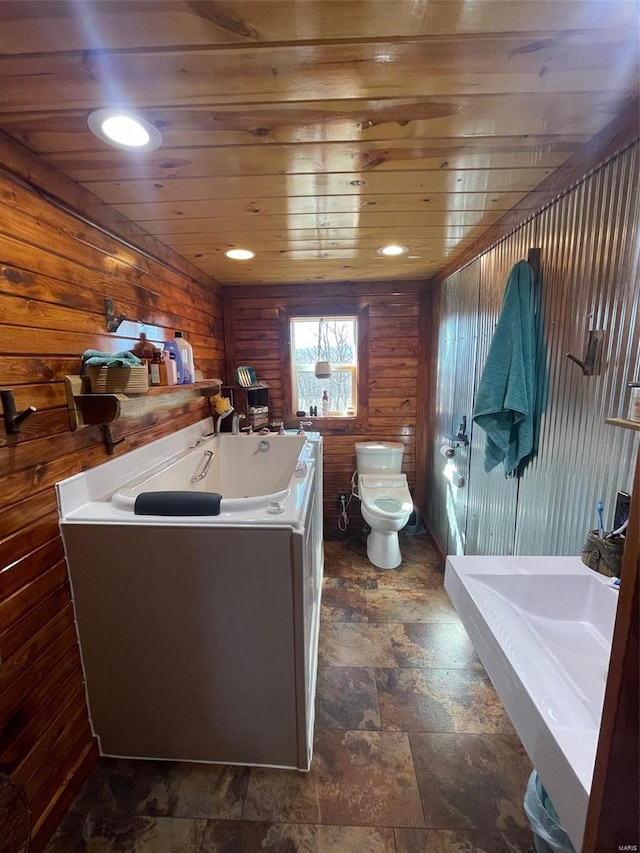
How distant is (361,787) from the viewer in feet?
4.25

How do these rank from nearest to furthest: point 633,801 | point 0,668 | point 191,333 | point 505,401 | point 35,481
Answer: point 633,801
point 0,668
point 35,481
point 505,401
point 191,333

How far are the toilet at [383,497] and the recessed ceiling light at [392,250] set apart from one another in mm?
1472

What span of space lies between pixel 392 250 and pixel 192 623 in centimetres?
217

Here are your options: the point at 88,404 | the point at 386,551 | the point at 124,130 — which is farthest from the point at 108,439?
the point at 386,551

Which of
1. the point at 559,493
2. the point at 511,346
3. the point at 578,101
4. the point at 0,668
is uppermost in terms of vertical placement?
the point at 578,101

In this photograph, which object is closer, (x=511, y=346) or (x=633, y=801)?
(x=633, y=801)

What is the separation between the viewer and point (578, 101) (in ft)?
3.08

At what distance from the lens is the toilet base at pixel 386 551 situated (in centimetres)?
267

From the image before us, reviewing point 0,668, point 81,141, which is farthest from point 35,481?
point 81,141

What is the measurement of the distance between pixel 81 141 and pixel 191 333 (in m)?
1.36

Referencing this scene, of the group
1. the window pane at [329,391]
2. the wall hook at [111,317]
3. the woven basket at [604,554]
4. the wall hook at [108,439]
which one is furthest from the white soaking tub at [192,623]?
the window pane at [329,391]

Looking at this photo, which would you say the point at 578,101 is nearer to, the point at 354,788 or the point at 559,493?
the point at 559,493

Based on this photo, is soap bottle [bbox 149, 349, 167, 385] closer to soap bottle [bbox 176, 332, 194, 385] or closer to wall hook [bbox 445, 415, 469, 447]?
soap bottle [bbox 176, 332, 194, 385]

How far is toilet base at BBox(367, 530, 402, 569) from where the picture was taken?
2672 mm
